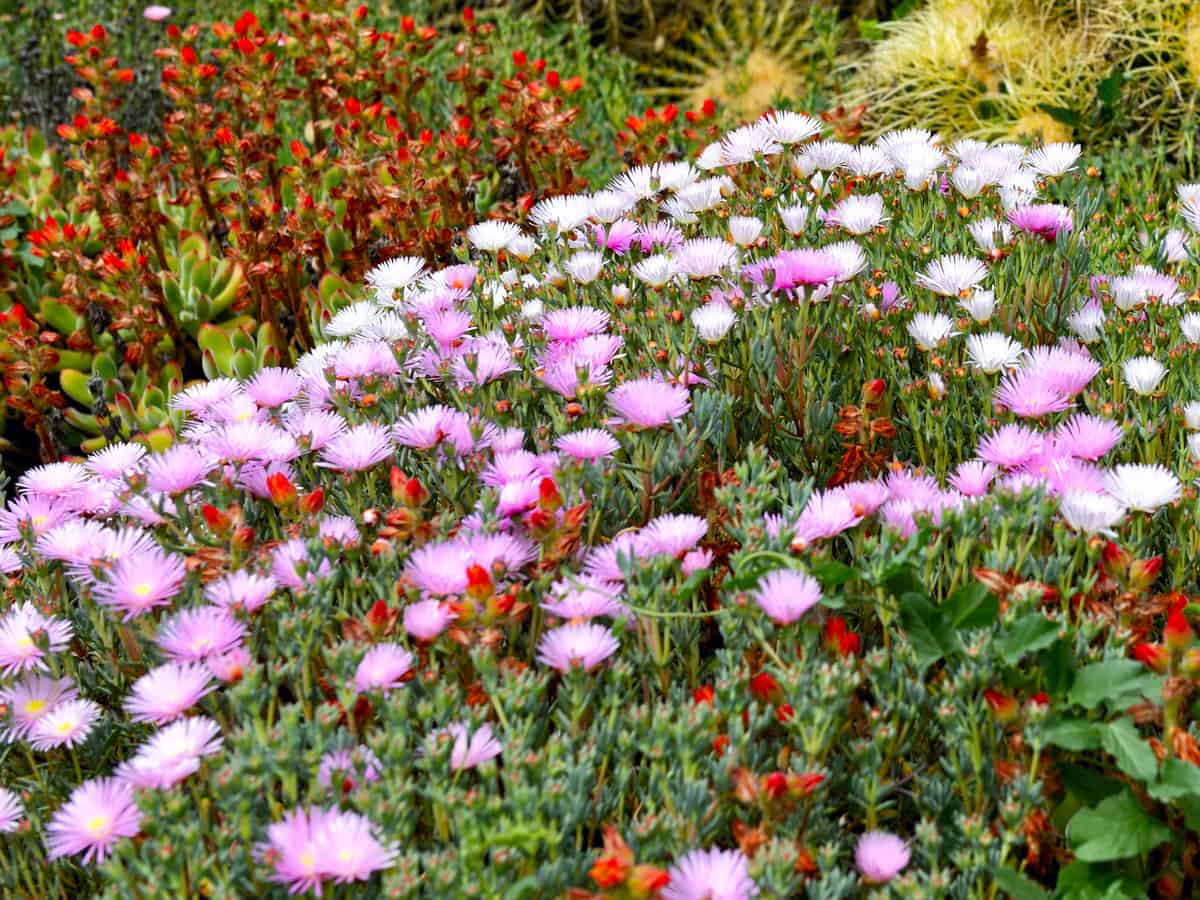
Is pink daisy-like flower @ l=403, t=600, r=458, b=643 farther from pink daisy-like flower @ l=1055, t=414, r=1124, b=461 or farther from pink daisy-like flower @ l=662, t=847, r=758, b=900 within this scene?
pink daisy-like flower @ l=1055, t=414, r=1124, b=461

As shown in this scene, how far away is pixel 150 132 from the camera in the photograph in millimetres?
4961

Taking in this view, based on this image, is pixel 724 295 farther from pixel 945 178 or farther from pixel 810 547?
pixel 945 178

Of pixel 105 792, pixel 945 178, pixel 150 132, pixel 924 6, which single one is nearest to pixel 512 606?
pixel 105 792

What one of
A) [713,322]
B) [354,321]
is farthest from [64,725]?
[713,322]

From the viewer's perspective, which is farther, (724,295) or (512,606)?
(724,295)

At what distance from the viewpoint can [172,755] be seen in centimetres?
134

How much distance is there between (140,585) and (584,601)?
1.82 feet

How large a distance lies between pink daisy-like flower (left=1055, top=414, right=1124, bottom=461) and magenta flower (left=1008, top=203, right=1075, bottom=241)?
485 mm

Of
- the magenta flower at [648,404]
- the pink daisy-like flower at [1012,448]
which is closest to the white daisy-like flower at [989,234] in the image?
the pink daisy-like flower at [1012,448]

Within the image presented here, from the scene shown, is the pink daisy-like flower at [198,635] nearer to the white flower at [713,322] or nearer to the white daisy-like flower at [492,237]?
the white flower at [713,322]

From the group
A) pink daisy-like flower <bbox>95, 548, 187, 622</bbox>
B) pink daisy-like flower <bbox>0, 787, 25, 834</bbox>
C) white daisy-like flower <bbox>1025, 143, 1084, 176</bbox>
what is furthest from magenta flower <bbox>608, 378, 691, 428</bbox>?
white daisy-like flower <bbox>1025, 143, 1084, 176</bbox>

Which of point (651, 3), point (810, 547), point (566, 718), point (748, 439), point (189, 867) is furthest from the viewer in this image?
point (651, 3)

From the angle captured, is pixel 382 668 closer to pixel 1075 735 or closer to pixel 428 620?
pixel 428 620

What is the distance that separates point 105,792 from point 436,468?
655 millimetres
